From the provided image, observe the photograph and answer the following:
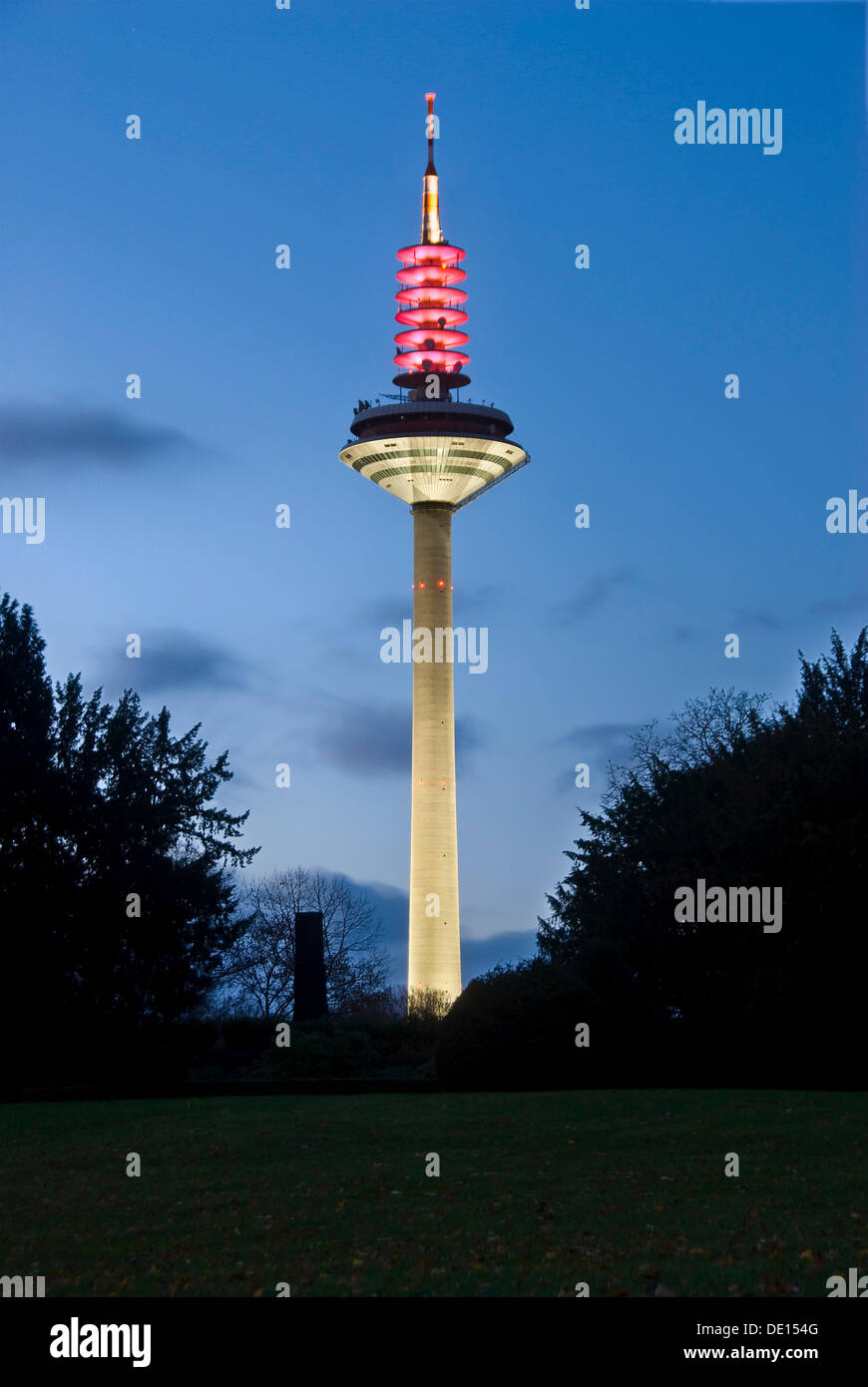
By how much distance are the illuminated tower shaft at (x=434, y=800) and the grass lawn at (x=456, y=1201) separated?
236 feet

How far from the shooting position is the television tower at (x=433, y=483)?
10444cm

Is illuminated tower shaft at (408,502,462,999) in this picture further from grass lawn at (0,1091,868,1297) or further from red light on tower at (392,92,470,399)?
grass lawn at (0,1091,868,1297)

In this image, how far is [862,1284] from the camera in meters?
12.9

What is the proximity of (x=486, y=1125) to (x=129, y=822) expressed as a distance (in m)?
31.1

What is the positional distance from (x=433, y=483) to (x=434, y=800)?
2185 centimetres

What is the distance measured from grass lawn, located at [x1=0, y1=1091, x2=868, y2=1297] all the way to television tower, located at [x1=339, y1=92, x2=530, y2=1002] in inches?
2840

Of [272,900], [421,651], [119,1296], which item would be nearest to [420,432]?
[421,651]

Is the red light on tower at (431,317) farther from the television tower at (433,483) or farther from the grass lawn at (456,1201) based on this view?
the grass lawn at (456,1201)

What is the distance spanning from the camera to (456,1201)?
60.6 feet

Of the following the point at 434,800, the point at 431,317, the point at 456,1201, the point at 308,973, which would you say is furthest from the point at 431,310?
the point at 456,1201

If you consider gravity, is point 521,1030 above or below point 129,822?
below
